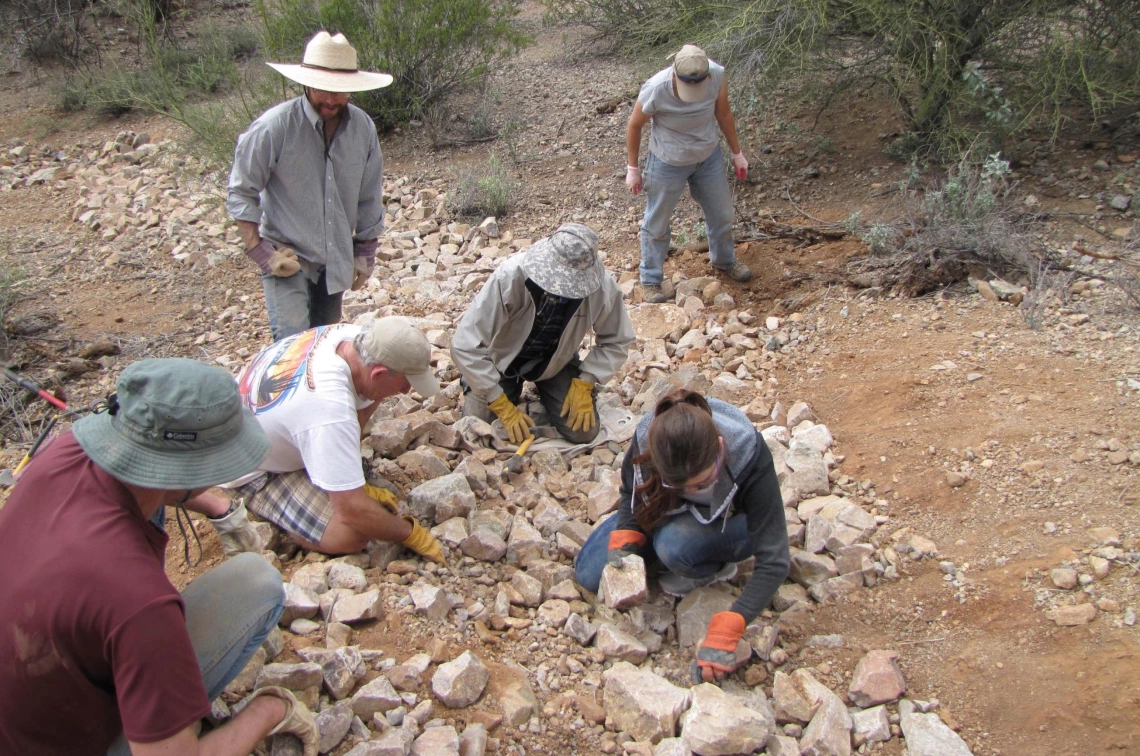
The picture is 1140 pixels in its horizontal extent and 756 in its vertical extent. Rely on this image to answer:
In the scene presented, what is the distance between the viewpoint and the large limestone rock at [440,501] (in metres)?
3.07

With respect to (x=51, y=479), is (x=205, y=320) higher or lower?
lower

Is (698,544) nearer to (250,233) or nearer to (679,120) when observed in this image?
(250,233)

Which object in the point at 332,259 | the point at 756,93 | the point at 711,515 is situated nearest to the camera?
the point at 711,515

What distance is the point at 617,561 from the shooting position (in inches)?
104

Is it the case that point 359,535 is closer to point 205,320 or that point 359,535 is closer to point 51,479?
point 51,479

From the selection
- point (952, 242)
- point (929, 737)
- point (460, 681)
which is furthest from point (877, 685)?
point (952, 242)

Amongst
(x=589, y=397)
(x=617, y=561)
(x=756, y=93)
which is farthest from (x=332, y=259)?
(x=756, y=93)

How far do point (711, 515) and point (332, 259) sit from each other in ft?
6.28

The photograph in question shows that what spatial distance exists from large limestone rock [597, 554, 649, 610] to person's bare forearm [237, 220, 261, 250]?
1870mm

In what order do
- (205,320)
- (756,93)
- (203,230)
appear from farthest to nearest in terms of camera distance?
(203,230)
(756,93)
(205,320)

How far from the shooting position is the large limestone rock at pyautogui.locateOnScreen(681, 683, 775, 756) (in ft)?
7.20

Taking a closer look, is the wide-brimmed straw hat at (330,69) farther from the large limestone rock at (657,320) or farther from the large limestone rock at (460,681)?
the large limestone rock at (460,681)

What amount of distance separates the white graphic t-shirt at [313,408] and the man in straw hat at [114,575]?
0.73 metres

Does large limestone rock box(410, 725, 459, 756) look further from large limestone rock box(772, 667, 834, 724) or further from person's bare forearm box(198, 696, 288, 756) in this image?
large limestone rock box(772, 667, 834, 724)
